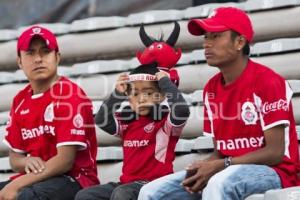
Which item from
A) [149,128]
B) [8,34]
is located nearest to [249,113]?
[149,128]

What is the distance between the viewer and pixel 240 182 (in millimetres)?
4867

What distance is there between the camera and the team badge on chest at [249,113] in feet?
16.9

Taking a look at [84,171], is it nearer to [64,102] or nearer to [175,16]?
[64,102]

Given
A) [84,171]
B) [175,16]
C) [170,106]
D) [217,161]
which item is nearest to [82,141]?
[84,171]

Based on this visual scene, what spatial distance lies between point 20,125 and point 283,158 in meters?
1.58

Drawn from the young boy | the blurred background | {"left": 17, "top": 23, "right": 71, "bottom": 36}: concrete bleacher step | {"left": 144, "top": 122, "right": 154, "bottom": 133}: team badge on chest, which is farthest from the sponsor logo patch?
Result: {"left": 17, "top": 23, "right": 71, "bottom": 36}: concrete bleacher step

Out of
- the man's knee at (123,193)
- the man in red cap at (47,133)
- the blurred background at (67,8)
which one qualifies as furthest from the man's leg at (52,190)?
the blurred background at (67,8)

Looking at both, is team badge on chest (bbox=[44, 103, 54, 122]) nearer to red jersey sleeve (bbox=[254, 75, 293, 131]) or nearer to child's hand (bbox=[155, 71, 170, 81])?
child's hand (bbox=[155, 71, 170, 81])

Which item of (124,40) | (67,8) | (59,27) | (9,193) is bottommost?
(9,193)

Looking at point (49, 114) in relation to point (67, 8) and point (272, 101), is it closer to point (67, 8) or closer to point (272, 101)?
point (272, 101)

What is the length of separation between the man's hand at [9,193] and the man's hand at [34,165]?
13cm

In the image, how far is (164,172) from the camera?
5566 mm

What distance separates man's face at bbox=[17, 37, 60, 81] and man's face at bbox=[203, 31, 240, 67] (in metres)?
1.00

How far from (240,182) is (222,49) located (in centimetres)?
73
